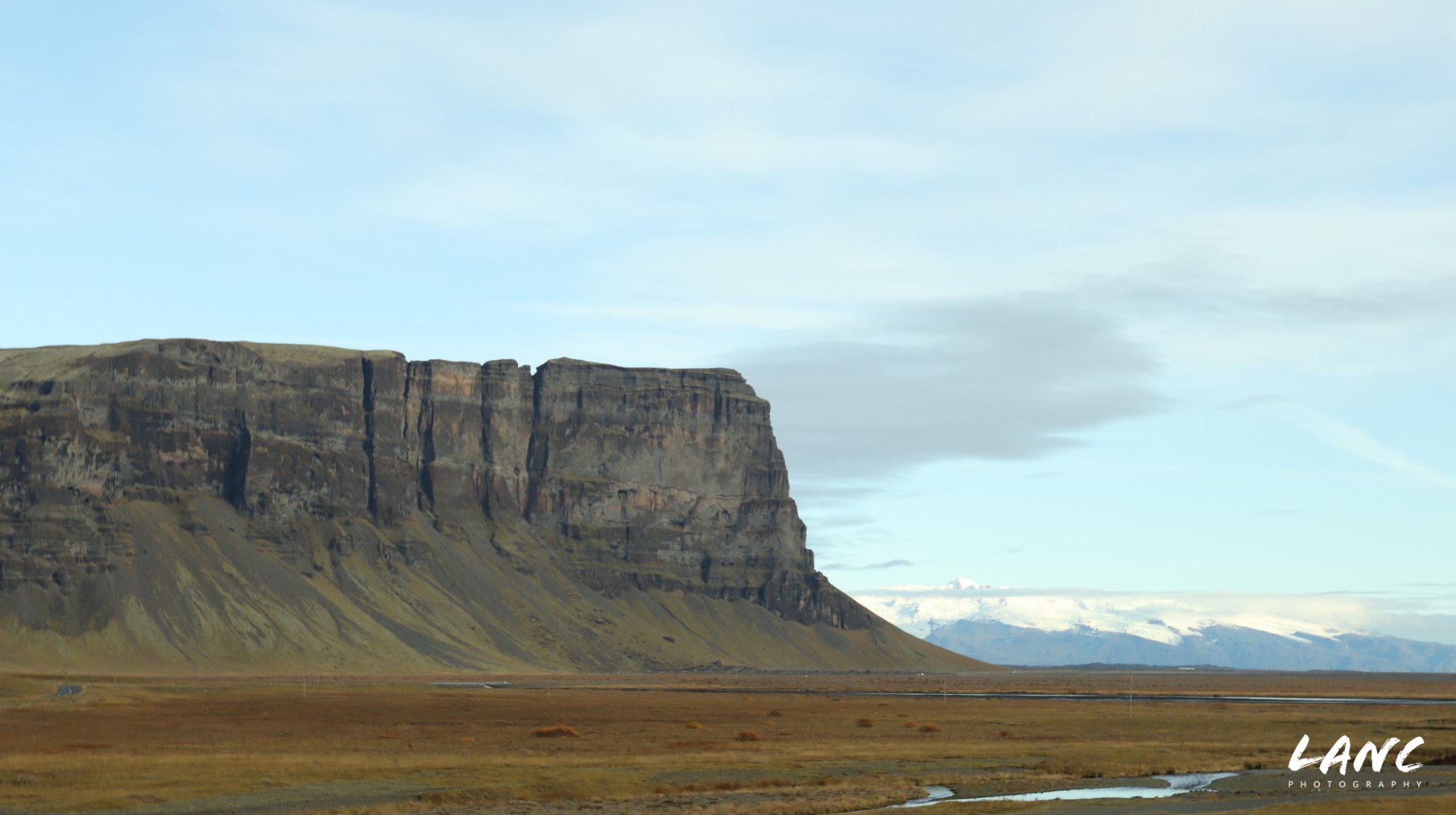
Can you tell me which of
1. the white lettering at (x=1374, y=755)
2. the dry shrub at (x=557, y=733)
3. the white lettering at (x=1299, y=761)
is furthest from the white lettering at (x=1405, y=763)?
the dry shrub at (x=557, y=733)

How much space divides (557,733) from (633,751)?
12.9m

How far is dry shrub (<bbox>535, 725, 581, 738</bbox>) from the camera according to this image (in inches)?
3600

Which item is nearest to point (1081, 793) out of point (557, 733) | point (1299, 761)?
point (1299, 761)

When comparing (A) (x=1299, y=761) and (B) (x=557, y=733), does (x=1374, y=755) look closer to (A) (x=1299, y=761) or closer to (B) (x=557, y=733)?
(A) (x=1299, y=761)

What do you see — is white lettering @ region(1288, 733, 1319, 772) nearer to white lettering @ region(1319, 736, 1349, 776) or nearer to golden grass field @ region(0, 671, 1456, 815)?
white lettering @ region(1319, 736, 1349, 776)

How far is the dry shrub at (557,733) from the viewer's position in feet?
300

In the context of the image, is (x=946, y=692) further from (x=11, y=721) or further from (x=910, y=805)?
(x=910, y=805)

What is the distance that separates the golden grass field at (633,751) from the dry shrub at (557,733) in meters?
0.31

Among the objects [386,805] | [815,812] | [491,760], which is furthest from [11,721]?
[815,812]

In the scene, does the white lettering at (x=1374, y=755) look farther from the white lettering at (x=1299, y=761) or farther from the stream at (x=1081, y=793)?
the stream at (x=1081, y=793)

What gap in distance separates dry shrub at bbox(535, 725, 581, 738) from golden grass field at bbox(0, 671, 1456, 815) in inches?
12.3

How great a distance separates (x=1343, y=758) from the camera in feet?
230

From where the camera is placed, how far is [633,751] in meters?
80.8

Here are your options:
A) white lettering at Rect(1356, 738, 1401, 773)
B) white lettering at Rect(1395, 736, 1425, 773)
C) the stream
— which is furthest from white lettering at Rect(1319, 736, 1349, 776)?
the stream
